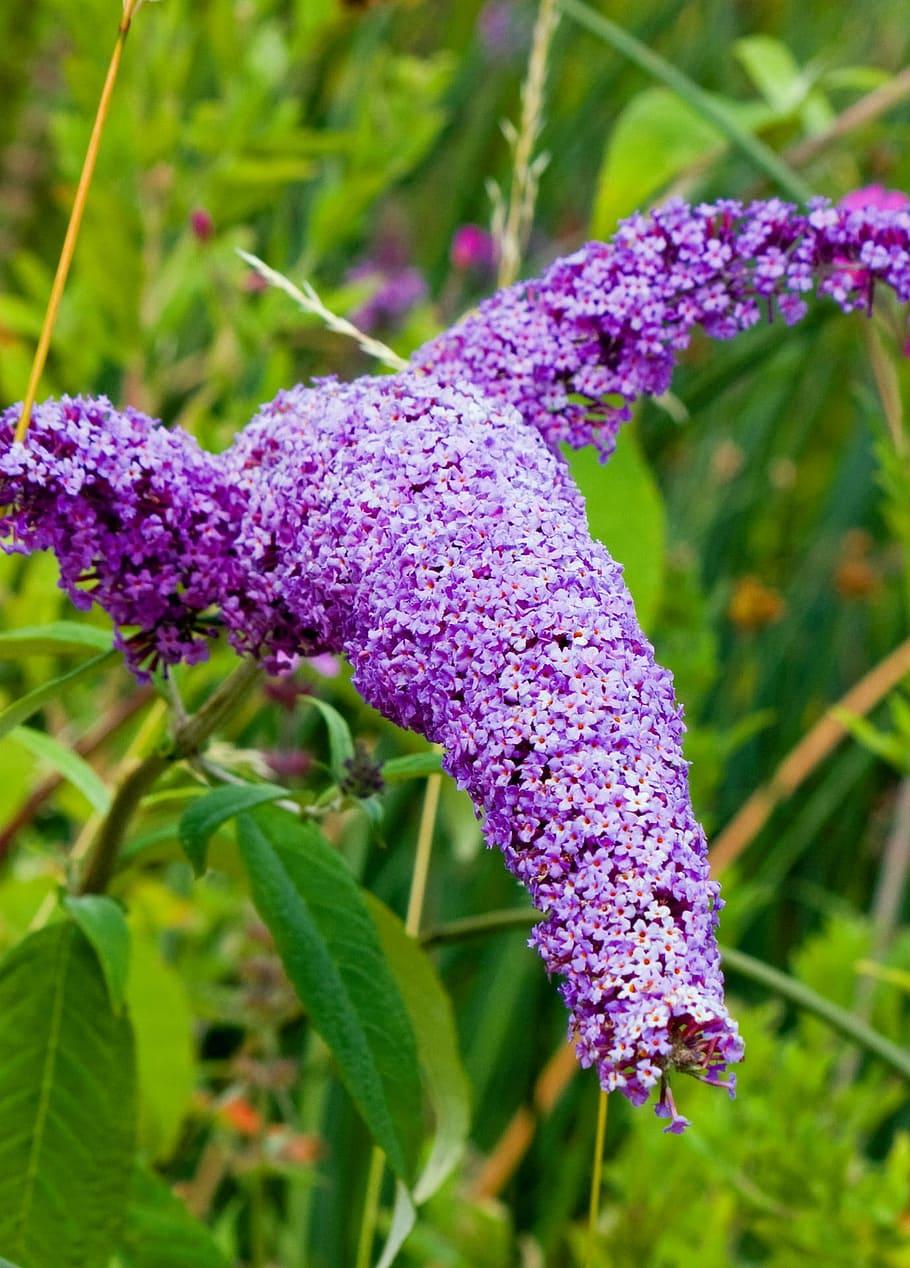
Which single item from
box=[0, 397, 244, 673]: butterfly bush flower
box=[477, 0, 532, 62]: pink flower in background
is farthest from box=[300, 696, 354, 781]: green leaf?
box=[477, 0, 532, 62]: pink flower in background

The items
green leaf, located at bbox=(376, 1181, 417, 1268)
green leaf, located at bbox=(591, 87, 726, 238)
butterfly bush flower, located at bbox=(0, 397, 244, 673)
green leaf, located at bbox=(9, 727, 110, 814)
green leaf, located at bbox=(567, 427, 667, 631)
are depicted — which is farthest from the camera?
green leaf, located at bbox=(591, 87, 726, 238)

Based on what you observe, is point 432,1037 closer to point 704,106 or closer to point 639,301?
point 639,301

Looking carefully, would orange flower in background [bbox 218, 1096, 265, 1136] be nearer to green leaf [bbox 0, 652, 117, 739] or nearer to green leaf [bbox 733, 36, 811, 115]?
green leaf [bbox 0, 652, 117, 739]

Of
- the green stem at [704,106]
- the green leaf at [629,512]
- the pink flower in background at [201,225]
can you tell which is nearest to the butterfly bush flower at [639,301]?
the green leaf at [629,512]

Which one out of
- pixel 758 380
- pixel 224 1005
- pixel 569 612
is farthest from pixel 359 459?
pixel 758 380

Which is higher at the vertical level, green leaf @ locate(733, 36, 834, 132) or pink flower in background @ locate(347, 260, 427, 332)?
pink flower in background @ locate(347, 260, 427, 332)

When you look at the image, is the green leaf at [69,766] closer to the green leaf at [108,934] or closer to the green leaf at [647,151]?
the green leaf at [108,934]

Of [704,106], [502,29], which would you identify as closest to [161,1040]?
[704,106]
